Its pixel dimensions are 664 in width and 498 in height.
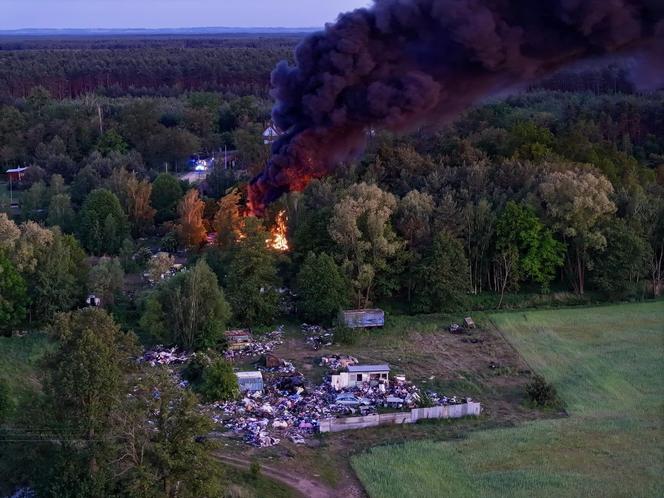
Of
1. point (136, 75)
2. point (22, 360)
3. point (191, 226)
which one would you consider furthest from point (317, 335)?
point (136, 75)

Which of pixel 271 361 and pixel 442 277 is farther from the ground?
pixel 442 277

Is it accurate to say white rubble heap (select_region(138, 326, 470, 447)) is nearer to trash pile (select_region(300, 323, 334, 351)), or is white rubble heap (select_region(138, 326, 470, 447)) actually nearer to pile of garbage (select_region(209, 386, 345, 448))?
pile of garbage (select_region(209, 386, 345, 448))

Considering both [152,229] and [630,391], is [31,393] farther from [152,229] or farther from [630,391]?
[152,229]

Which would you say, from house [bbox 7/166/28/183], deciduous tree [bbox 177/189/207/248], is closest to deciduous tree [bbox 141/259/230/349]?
deciduous tree [bbox 177/189/207/248]

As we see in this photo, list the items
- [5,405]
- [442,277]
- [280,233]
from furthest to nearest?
[280,233], [442,277], [5,405]

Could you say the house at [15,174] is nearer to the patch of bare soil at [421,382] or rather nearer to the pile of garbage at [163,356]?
the pile of garbage at [163,356]

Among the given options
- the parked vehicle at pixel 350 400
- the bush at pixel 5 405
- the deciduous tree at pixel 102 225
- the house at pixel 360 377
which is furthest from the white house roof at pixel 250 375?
the deciduous tree at pixel 102 225

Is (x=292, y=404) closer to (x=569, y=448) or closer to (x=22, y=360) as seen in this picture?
(x=569, y=448)
